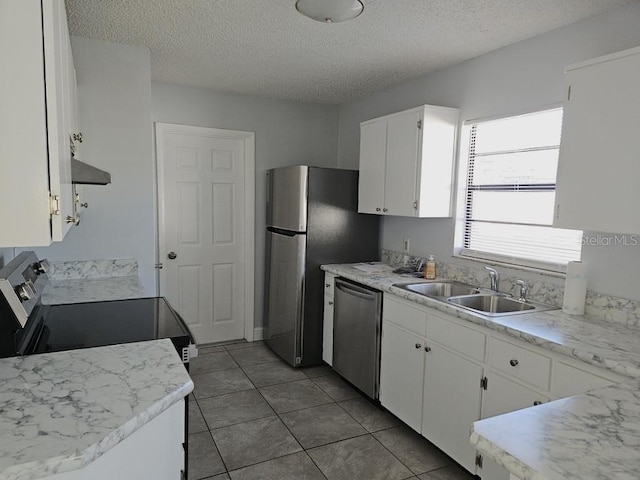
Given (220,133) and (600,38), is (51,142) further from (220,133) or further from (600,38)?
(220,133)

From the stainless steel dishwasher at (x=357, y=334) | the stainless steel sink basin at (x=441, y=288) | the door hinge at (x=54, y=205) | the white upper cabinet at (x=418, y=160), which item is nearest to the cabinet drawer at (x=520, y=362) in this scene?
the stainless steel sink basin at (x=441, y=288)

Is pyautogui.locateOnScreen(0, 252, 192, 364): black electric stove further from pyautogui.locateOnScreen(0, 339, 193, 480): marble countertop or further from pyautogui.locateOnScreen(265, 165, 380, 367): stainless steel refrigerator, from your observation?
pyautogui.locateOnScreen(265, 165, 380, 367): stainless steel refrigerator

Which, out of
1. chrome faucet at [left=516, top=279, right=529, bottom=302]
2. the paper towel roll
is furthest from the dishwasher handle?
the paper towel roll

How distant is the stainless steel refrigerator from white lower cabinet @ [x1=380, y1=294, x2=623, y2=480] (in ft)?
2.99

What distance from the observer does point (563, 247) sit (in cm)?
250

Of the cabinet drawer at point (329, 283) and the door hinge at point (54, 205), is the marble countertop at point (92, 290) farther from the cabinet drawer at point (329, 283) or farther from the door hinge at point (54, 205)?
the cabinet drawer at point (329, 283)

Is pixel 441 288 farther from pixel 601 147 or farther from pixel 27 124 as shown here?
pixel 27 124

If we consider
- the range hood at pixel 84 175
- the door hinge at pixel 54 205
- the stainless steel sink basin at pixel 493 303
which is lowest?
the stainless steel sink basin at pixel 493 303

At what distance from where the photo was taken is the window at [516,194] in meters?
2.56

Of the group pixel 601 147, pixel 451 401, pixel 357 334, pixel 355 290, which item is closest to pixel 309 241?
pixel 355 290

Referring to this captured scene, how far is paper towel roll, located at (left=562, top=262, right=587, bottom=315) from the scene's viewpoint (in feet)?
7.37

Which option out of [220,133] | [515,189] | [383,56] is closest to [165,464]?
[515,189]

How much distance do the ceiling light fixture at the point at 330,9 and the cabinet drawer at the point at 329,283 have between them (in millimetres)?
1960

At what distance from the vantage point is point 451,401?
7.89ft
